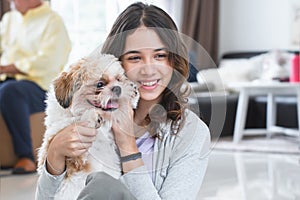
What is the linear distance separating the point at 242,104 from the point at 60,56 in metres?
1.84

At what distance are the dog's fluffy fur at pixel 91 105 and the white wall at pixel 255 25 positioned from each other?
17.5 ft

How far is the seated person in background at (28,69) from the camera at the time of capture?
3.34 metres

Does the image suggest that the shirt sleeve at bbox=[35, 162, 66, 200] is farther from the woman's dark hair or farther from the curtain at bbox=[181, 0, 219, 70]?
the curtain at bbox=[181, 0, 219, 70]

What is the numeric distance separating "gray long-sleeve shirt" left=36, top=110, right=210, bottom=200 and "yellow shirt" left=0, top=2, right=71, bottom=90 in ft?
7.05

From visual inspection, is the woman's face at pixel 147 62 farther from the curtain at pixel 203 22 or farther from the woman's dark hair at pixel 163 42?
the curtain at pixel 203 22

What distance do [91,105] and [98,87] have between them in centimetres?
4

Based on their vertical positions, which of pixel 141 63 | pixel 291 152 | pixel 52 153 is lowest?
pixel 291 152

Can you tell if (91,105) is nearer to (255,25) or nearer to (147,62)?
(147,62)

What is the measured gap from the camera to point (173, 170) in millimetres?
1121

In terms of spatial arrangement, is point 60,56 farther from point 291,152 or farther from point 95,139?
point 95,139

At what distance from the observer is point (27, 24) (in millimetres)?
3484

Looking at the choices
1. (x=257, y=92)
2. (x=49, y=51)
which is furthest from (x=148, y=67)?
(x=257, y=92)

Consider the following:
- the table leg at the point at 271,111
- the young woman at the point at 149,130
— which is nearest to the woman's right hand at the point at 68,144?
the young woman at the point at 149,130

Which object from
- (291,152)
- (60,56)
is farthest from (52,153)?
(291,152)
